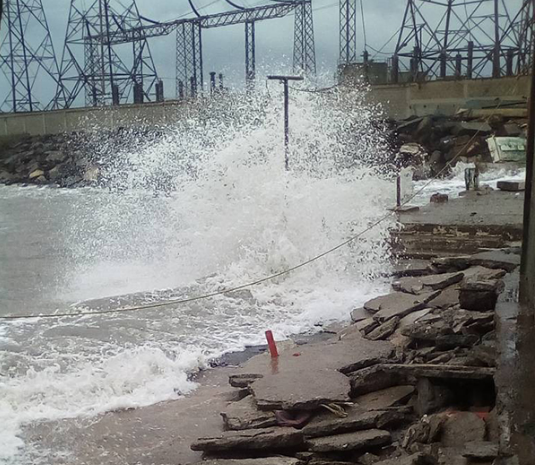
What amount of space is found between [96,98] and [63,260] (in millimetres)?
21657

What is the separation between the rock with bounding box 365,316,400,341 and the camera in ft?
15.3

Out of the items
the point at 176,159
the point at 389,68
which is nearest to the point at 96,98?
the point at 176,159

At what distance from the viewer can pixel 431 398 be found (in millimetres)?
3281

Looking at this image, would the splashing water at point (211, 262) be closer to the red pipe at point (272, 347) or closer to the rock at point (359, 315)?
the rock at point (359, 315)

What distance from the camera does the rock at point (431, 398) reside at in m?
3.26

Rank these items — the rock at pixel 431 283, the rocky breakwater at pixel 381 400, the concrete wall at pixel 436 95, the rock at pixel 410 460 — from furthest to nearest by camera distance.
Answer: the concrete wall at pixel 436 95
the rock at pixel 431 283
the rocky breakwater at pixel 381 400
the rock at pixel 410 460

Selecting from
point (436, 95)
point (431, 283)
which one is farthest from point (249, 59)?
point (431, 283)

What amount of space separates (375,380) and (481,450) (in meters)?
1.21

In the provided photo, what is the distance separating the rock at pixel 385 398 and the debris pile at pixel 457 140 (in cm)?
1098

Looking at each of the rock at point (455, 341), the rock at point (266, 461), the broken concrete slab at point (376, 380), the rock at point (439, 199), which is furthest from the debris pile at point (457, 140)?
the rock at point (266, 461)

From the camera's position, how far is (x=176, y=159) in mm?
19391

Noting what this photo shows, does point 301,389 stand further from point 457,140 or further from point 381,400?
point 457,140

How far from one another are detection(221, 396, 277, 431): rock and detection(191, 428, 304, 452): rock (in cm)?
12

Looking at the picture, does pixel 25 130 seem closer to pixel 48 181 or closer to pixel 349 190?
pixel 48 181
